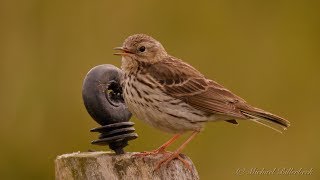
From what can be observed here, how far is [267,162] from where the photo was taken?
45.9 feet

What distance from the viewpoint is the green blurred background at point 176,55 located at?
13.8 meters

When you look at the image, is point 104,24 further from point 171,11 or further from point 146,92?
point 146,92

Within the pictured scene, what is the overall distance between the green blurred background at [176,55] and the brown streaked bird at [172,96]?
2.85 m

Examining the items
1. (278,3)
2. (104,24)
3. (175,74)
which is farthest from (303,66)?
(175,74)

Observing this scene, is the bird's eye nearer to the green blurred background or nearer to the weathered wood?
the green blurred background

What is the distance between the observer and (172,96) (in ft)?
33.1

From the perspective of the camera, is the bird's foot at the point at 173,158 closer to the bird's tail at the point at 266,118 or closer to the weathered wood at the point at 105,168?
the weathered wood at the point at 105,168

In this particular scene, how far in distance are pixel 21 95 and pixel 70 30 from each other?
1285mm

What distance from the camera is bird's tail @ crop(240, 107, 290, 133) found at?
33.3 ft

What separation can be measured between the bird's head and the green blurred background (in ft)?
9.00

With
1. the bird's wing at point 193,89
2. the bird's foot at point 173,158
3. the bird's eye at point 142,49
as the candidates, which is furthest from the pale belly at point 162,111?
the bird's foot at point 173,158

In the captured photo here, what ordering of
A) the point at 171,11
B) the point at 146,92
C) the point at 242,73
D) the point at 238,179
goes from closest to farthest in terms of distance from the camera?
the point at 146,92
the point at 238,179
the point at 242,73
the point at 171,11
